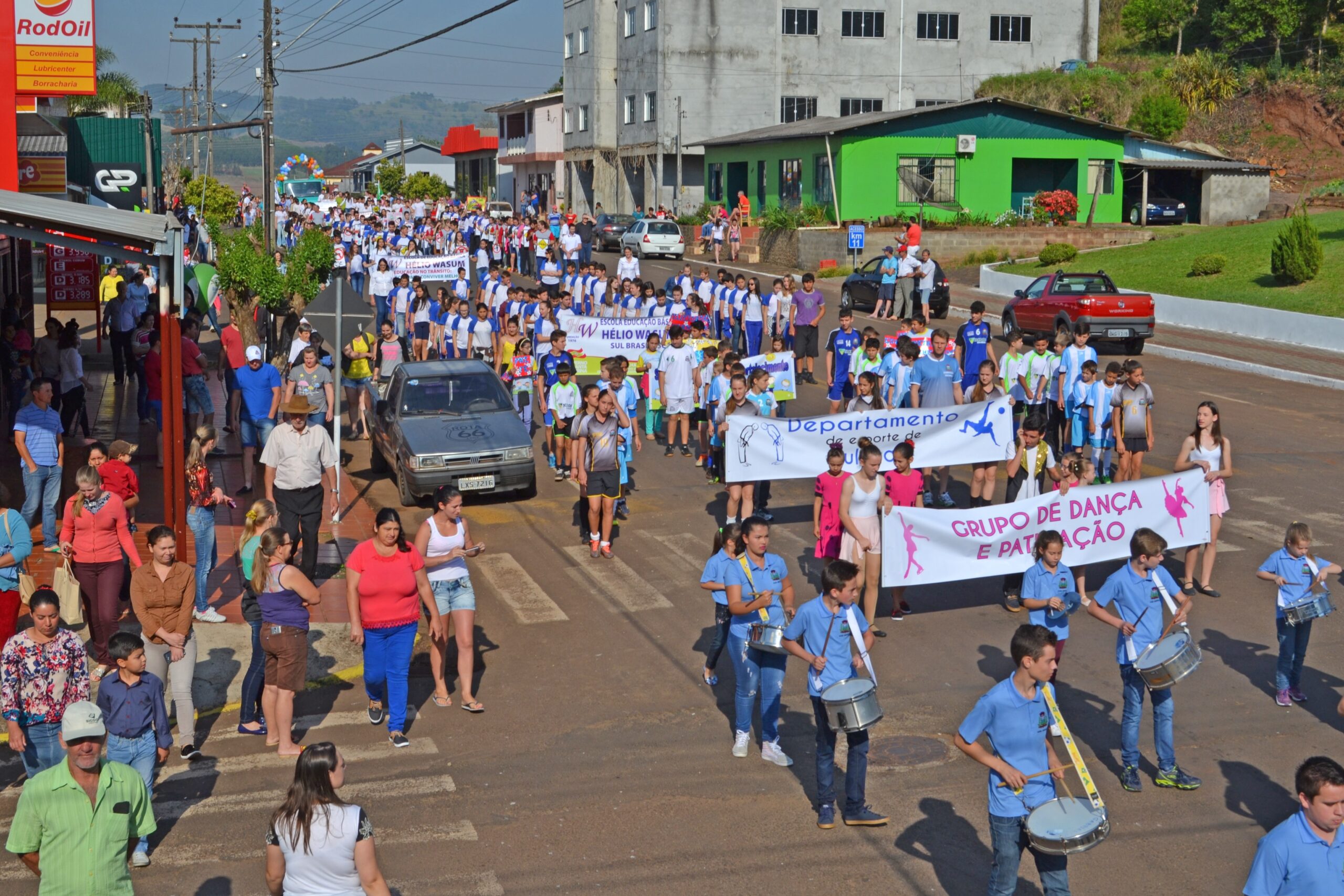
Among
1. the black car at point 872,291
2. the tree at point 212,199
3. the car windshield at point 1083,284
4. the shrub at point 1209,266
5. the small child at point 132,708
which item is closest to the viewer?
the small child at point 132,708

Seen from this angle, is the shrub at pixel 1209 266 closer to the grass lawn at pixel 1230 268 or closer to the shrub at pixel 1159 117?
the grass lawn at pixel 1230 268

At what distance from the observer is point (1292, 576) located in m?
10.2

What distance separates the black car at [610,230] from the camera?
52.4 metres

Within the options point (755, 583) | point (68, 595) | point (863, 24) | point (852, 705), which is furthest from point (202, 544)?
point (863, 24)

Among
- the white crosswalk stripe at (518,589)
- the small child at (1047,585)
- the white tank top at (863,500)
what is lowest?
the white crosswalk stripe at (518,589)

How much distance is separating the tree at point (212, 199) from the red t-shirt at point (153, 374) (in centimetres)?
3337

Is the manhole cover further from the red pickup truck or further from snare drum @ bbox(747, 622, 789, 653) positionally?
the red pickup truck

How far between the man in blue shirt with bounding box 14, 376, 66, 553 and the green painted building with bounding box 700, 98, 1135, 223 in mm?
34313

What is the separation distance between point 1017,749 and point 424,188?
275 feet

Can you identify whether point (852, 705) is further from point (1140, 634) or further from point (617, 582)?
point (617, 582)

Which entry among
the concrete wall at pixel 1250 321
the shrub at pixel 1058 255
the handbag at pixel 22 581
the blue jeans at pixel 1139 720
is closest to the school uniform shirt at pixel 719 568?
the blue jeans at pixel 1139 720

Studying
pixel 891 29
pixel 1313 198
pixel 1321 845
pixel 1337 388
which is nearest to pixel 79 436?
pixel 1321 845

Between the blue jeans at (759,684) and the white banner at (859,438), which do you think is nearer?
the blue jeans at (759,684)

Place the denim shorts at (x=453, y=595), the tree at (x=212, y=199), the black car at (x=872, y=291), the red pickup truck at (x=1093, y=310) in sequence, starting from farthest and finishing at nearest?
the tree at (x=212, y=199), the black car at (x=872, y=291), the red pickup truck at (x=1093, y=310), the denim shorts at (x=453, y=595)
